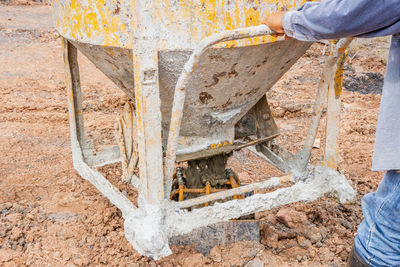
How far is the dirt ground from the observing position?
2666 millimetres

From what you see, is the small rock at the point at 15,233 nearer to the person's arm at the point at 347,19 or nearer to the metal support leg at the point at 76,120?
the metal support leg at the point at 76,120

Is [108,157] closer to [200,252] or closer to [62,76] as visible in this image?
[200,252]

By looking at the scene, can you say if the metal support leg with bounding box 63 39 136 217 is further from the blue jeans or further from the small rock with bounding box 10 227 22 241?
the blue jeans

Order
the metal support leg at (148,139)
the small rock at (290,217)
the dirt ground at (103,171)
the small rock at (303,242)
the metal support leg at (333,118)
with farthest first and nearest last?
the small rock at (290,217) → the small rock at (303,242) → the dirt ground at (103,171) → the metal support leg at (333,118) → the metal support leg at (148,139)

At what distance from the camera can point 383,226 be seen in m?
1.80

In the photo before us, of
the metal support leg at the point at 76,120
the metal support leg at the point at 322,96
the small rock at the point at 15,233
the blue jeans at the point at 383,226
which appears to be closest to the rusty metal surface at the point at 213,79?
the metal support leg at the point at 322,96

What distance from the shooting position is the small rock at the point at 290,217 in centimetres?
309

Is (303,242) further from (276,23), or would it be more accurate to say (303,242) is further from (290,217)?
(276,23)

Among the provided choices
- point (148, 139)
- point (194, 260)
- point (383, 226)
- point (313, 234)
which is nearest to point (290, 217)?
point (313, 234)

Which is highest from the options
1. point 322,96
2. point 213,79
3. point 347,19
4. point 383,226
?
point 347,19

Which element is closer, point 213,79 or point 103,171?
point 213,79

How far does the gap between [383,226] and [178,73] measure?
1.28 m

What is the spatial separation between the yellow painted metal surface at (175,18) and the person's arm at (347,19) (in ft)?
1.26

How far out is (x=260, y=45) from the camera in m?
2.11
